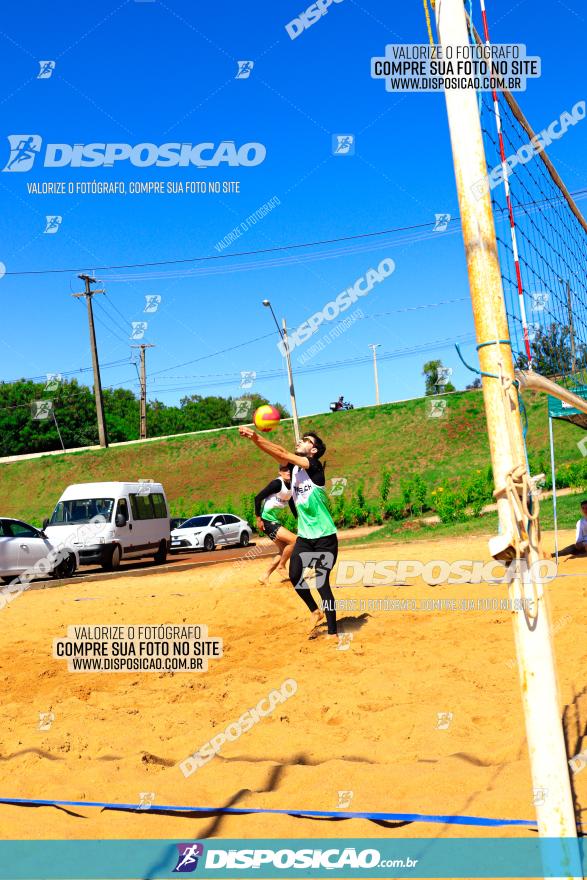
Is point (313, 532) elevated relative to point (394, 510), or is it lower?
elevated

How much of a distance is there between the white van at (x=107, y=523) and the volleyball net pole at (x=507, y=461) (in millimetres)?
16507

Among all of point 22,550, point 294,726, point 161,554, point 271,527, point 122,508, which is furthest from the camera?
point 161,554

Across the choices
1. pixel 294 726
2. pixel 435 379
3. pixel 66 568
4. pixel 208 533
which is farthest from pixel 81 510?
pixel 435 379

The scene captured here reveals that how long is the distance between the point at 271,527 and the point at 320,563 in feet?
10.4

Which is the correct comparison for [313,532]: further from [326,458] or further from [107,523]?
[326,458]

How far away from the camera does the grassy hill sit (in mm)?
40969

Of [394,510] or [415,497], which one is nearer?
[415,497]

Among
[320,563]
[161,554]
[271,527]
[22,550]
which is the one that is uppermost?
[271,527]

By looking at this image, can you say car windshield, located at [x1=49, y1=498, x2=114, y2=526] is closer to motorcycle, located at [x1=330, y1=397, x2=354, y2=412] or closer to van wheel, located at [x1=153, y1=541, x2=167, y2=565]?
van wheel, located at [x1=153, y1=541, x2=167, y2=565]

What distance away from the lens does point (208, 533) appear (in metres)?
25.3

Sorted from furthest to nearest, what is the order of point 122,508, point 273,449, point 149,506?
1. point 149,506
2. point 122,508
3. point 273,449

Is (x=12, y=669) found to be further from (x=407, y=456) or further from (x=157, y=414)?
(x=157, y=414)

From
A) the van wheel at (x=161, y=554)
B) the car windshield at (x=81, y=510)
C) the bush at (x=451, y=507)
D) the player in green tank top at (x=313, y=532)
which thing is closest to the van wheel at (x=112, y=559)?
the car windshield at (x=81, y=510)

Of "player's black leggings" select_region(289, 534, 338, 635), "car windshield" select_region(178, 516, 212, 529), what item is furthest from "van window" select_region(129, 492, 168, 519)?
"player's black leggings" select_region(289, 534, 338, 635)
